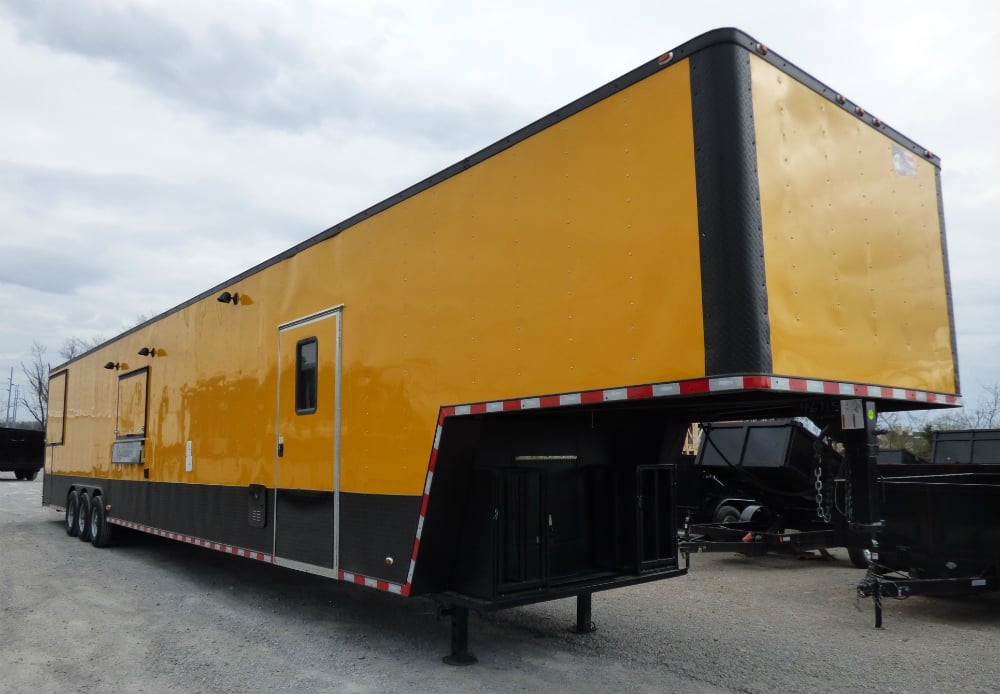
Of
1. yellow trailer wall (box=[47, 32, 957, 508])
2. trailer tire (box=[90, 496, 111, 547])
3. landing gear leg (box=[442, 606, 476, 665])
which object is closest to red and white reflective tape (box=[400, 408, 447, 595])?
yellow trailer wall (box=[47, 32, 957, 508])

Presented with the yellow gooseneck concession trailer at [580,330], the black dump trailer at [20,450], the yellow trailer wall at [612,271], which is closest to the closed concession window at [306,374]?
the yellow gooseneck concession trailer at [580,330]

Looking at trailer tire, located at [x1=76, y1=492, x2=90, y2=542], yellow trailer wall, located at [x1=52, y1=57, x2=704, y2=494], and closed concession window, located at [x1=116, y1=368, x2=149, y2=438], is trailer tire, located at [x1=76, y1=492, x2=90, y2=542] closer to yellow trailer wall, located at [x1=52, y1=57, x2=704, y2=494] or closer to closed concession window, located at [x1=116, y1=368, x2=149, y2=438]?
closed concession window, located at [x1=116, y1=368, x2=149, y2=438]

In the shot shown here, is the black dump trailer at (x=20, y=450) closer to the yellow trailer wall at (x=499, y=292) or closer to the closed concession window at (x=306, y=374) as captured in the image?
the yellow trailer wall at (x=499, y=292)

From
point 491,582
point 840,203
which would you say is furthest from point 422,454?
point 840,203

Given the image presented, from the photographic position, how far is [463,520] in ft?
18.2

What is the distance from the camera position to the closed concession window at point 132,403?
35.2ft

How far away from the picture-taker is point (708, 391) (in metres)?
3.77

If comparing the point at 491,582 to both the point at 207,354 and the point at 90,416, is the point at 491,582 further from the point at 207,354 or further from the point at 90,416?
the point at 90,416

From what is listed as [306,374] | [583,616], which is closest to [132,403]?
[306,374]

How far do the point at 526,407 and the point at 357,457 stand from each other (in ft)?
6.70

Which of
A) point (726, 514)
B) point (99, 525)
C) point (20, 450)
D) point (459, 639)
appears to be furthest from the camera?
point (20, 450)

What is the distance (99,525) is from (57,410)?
13.5ft

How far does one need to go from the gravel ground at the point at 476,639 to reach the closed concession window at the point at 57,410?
17.9 ft

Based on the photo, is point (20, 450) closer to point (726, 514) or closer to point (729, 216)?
point (726, 514)
